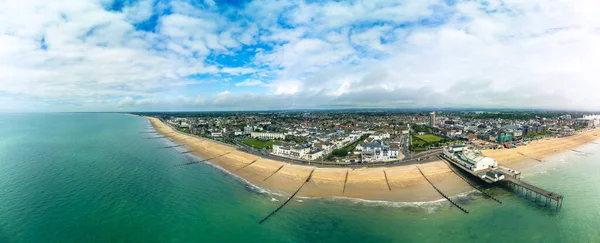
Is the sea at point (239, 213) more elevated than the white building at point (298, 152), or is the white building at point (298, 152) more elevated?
the white building at point (298, 152)

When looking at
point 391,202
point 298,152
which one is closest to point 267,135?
point 298,152

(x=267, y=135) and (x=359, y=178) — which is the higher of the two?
(x=267, y=135)

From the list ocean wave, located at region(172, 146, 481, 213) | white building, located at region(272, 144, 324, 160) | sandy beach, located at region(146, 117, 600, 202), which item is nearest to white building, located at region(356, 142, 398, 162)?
sandy beach, located at region(146, 117, 600, 202)

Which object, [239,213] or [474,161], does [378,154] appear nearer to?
[474,161]

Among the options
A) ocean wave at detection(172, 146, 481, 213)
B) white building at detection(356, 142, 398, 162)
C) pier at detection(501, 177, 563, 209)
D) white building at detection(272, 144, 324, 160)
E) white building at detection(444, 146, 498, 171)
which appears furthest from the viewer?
white building at detection(272, 144, 324, 160)

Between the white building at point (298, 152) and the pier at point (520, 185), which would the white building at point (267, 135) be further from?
the pier at point (520, 185)

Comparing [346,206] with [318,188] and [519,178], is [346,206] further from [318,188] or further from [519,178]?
[519,178]

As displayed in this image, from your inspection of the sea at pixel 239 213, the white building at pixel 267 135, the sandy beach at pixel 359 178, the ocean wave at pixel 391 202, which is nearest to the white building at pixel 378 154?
the sandy beach at pixel 359 178

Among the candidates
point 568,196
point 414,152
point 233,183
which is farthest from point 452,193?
point 233,183

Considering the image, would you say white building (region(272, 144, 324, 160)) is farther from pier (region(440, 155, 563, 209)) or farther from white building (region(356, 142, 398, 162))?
pier (region(440, 155, 563, 209))
